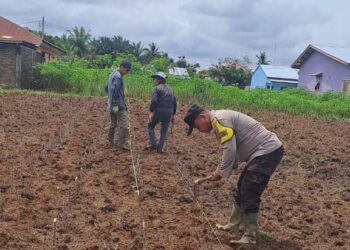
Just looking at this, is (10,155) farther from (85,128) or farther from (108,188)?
(85,128)

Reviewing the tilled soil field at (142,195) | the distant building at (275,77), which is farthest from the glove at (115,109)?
the distant building at (275,77)

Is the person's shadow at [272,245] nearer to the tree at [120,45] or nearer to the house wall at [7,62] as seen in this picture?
the house wall at [7,62]

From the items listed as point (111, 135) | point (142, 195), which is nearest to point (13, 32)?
point (111, 135)

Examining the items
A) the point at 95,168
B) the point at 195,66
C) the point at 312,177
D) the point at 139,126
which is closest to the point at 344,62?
the point at 139,126

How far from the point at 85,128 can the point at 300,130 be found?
621 centimetres

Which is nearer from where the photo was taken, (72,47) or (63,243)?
(63,243)

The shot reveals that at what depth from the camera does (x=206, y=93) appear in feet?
71.9

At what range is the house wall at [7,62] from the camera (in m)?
22.5

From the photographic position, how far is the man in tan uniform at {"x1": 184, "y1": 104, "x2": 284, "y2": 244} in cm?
414

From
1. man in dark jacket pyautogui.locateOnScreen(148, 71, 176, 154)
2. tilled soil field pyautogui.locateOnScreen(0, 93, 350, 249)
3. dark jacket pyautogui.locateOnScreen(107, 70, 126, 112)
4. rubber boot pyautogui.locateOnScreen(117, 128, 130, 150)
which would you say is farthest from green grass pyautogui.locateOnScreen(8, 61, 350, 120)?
dark jacket pyautogui.locateOnScreen(107, 70, 126, 112)

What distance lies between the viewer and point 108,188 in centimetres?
609

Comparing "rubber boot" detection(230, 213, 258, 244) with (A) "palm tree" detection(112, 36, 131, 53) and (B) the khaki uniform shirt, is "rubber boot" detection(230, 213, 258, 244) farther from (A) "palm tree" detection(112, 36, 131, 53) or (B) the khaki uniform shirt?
(A) "palm tree" detection(112, 36, 131, 53)

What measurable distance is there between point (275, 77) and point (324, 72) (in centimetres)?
1268

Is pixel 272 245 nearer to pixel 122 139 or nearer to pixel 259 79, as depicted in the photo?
pixel 122 139
